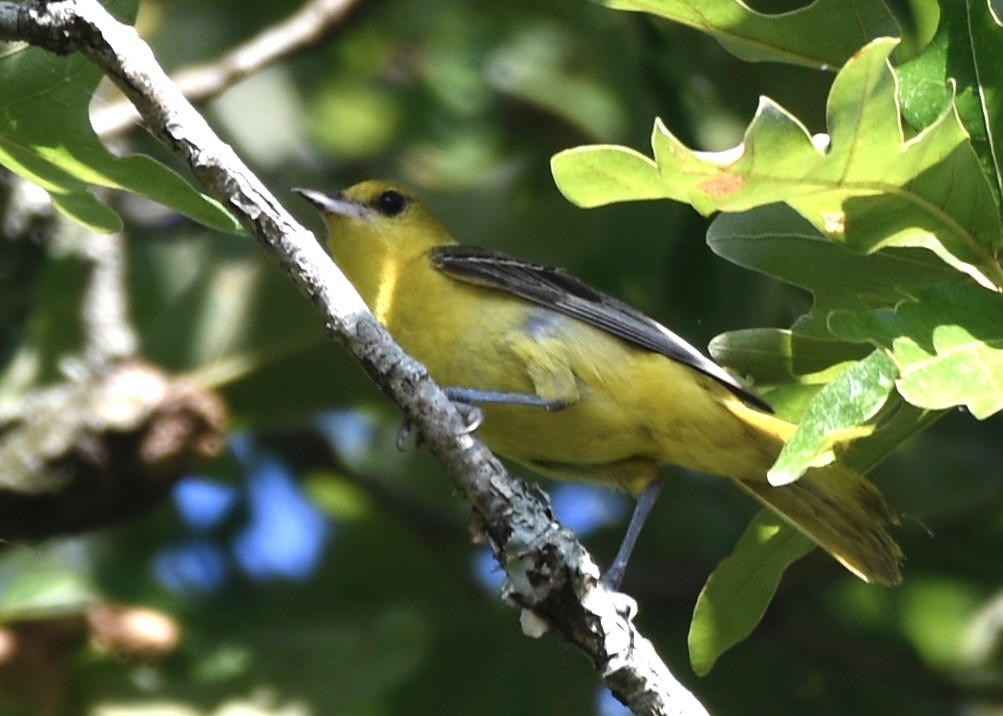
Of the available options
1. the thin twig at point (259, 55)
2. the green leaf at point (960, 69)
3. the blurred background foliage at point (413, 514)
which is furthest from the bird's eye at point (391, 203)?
the green leaf at point (960, 69)

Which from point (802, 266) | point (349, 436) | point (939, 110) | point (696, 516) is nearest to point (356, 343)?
point (802, 266)

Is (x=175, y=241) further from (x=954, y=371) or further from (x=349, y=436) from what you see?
(x=954, y=371)

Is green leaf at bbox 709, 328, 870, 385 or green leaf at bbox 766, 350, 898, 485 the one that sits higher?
green leaf at bbox 709, 328, 870, 385

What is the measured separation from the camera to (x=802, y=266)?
3508 millimetres

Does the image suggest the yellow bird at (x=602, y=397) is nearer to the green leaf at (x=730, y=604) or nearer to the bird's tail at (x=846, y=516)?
the bird's tail at (x=846, y=516)

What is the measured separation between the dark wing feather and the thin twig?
1.07m

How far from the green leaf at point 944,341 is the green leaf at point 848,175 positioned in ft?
0.73

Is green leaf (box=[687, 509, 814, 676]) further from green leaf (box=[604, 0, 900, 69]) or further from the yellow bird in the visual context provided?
green leaf (box=[604, 0, 900, 69])

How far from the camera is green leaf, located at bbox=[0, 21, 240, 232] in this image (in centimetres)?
343

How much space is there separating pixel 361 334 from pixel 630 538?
6.18ft

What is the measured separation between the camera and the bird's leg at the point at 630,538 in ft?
15.3

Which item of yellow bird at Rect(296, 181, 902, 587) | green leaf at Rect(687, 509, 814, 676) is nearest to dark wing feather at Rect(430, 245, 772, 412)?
yellow bird at Rect(296, 181, 902, 587)

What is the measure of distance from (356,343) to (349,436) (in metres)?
4.20

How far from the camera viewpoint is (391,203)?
6.03 m
